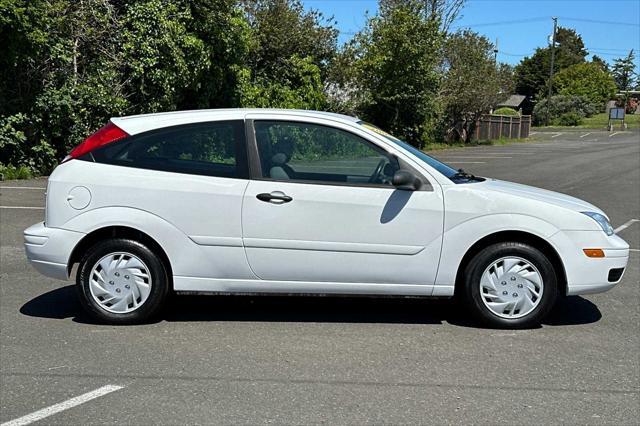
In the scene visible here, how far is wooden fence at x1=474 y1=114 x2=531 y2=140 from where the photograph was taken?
39750mm

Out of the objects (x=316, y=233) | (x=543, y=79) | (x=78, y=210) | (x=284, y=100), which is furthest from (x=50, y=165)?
(x=543, y=79)

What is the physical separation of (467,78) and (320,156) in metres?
28.5

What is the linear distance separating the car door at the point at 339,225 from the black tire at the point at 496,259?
31cm

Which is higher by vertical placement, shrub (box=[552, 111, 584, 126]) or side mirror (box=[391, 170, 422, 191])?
shrub (box=[552, 111, 584, 126])

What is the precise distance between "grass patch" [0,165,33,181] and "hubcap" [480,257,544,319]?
1246cm

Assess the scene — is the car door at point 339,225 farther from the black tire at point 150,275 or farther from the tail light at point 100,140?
the tail light at point 100,140

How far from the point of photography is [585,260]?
5102 mm

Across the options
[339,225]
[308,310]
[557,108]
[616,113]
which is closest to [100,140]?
[339,225]

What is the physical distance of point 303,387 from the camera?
411 centimetres

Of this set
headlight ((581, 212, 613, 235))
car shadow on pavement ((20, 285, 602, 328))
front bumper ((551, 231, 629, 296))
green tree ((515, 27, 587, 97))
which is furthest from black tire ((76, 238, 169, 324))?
green tree ((515, 27, 587, 97))

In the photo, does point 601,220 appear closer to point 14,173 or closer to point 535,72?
point 14,173

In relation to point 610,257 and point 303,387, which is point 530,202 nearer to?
point 610,257

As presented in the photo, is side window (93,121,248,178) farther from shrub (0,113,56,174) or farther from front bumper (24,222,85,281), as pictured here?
shrub (0,113,56,174)

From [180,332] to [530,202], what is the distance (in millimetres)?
2877
